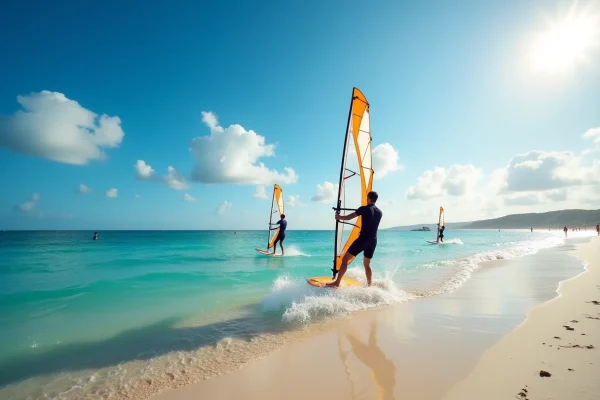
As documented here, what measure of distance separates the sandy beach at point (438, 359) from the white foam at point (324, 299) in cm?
45

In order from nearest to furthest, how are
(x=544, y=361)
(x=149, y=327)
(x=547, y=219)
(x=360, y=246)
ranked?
(x=544, y=361), (x=149, y=327), (x=360, y=246), (x=547, y=219)

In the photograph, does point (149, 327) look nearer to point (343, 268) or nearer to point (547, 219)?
point (343, 268)

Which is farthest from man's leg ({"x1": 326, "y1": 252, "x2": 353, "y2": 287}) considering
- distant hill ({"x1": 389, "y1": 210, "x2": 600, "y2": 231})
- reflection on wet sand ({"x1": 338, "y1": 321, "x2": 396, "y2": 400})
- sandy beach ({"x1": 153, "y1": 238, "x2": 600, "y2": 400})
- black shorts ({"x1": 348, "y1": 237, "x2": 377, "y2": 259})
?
distant hill ({"x1": 389, "y1": 210, "x2": 600, "y2": 231})

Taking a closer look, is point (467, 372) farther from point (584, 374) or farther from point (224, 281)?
point (224, 281)

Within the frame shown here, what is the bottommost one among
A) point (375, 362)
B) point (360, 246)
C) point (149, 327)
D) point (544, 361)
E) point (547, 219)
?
point (149, 327)

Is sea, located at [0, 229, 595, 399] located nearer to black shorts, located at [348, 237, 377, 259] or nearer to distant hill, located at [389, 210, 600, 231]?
black shorts, located at [348, 237, 377, 259]

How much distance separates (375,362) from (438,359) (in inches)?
27.1

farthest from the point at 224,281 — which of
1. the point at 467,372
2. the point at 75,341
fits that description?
the point at 467,372

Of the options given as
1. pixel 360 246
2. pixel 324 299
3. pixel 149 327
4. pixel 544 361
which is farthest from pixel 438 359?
pixel 149 327

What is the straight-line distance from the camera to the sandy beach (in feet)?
8.28

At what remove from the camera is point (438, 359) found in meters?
3.14

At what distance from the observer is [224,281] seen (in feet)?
30.3

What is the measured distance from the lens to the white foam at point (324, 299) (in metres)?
5.11

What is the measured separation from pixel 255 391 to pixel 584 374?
2970 mm
